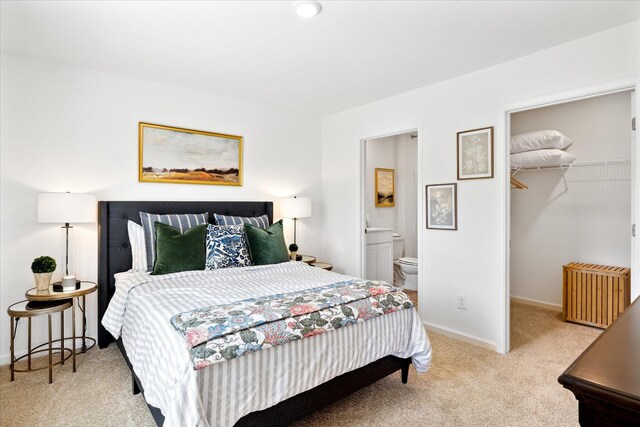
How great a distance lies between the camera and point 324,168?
4730mm

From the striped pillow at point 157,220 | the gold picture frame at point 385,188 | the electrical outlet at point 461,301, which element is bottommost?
the electrical outlet at point 461,301

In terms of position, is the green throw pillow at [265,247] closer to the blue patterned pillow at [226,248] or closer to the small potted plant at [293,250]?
the blue patterned pillow at [226,248]

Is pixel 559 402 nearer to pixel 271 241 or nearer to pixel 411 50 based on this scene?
pixel 271 241

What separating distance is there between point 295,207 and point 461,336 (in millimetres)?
2175

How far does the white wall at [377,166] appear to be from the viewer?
17.7 ft

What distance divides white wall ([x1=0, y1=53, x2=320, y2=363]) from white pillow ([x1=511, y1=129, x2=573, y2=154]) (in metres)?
3.22

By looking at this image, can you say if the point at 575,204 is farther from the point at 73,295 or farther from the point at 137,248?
the point at 73,295

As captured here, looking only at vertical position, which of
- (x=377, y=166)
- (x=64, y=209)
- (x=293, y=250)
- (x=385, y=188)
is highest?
(x=377, y=166)

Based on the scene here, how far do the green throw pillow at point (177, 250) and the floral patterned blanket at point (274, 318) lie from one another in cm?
109

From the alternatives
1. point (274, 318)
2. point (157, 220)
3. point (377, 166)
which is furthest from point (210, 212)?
point (377, 166)

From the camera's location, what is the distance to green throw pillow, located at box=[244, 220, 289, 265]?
3.19 m

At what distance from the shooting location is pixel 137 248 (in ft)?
9.89

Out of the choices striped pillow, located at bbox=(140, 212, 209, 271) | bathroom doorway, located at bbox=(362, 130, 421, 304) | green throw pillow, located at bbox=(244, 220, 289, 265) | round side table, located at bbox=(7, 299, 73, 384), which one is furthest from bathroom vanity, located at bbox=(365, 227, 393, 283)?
round side table, located at bbox=(7, 299, 73, 384)

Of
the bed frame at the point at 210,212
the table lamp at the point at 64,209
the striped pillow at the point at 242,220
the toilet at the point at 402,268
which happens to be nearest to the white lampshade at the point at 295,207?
the bed frame at the point at 210,212
